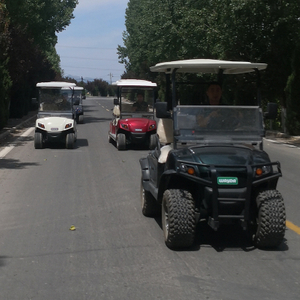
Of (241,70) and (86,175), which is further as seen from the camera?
(86,175)

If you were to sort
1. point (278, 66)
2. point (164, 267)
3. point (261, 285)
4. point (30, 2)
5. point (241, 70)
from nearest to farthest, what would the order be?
point (261, 285) < point (164, 267) < point (241, 70) < point (278, 66) < point (30, 2)

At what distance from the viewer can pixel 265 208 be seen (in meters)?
5.77

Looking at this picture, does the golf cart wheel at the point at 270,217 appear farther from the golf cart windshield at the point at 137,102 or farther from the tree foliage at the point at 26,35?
the tree foliage at the point at 26,35

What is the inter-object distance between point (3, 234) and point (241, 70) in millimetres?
3821

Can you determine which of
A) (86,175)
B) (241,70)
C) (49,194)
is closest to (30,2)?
(86,175)

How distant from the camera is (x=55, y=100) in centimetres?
1792

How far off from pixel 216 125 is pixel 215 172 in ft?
3.87

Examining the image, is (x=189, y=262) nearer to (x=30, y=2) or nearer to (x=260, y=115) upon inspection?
(x=260, y=115)

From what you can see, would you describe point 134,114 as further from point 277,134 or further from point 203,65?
point 203,65

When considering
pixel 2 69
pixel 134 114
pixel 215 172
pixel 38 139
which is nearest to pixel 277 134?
pixel 134 114

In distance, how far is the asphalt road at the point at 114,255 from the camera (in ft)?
16.0

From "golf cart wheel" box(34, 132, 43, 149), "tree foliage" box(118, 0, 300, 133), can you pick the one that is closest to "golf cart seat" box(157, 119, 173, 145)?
"golf cart wheel" box(34, 132, 43, 149)

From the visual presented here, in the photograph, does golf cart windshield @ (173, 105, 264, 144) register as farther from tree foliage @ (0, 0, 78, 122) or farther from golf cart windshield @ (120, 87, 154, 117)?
tree foliage @ (0, 0, 78, 122)

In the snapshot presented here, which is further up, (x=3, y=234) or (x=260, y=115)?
(x=260, y=115)
